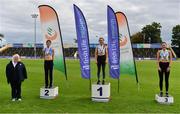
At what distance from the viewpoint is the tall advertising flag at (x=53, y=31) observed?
1354 cm

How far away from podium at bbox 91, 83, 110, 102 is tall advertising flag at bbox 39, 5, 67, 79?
1848 millimetres

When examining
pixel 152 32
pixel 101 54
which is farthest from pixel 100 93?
pixel 152 32

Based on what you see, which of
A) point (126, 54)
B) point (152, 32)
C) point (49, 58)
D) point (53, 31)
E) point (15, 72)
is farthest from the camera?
point (152, 32)

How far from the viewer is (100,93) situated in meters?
12.5

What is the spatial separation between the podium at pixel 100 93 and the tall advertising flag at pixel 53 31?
72.8 inches

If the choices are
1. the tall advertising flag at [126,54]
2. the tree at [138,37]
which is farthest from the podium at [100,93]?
the tree at [138,37]

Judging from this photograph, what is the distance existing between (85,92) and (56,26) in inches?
126

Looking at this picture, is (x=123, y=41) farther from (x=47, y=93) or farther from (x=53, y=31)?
(x=47, y=93)

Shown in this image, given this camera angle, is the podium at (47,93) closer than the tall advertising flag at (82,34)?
Yes

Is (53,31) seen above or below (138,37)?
below

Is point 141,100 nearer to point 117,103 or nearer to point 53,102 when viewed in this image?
point 117,103

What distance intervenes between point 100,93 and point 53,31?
9.78 feet

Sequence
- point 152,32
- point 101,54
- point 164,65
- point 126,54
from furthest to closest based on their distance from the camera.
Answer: point 152,32 → point 126,54 → point 101,54 → point 164,65

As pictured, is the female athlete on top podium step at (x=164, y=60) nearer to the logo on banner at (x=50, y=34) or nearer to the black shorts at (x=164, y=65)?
the black shorts at (x=164, y=65)
